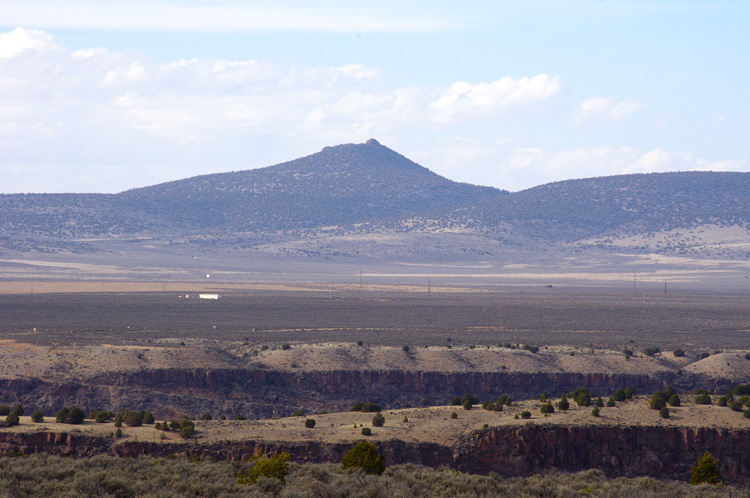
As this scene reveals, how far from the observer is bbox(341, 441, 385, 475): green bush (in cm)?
2372

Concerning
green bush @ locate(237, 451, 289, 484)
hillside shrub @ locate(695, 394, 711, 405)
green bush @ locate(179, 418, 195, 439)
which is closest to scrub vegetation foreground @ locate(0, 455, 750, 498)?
green bush @ locate(237, 451, 289, 484)

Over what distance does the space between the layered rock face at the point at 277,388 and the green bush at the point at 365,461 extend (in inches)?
650

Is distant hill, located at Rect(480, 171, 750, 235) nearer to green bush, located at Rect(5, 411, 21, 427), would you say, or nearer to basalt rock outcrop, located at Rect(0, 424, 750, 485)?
basalt rock outcrop, located at Rect(0, 424, 750, 485)

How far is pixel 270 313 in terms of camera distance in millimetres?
72812

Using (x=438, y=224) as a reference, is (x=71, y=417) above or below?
below

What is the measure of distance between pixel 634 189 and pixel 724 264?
48771 mm

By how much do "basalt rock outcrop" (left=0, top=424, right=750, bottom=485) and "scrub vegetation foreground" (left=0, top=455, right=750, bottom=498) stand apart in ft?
14.2

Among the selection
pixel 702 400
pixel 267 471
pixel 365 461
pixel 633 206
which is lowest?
pixel 702 400

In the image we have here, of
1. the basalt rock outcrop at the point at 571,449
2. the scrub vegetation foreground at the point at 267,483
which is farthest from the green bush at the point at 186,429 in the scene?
the scrub vegetation foreground at the point at 267,483

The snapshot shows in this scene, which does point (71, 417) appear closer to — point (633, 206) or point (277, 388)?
point (277, 388)

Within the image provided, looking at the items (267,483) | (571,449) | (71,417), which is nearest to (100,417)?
(71,417)

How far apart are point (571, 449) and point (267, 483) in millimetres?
13000

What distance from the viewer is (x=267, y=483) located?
2067 cm

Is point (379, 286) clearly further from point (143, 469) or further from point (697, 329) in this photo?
point (143, 469)
